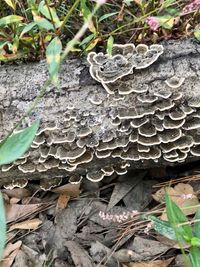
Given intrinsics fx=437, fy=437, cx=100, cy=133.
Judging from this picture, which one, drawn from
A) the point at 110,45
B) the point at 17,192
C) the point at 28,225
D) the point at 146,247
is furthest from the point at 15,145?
the point at 17,192

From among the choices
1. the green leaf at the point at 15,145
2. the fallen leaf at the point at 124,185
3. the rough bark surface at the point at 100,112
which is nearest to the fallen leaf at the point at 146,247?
the fallen leaf at the point at 124,185

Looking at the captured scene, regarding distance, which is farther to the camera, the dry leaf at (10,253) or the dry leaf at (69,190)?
the dry leaf at (69,190)

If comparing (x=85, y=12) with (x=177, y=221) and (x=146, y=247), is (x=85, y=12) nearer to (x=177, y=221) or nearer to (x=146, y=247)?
(x=177, y=221)

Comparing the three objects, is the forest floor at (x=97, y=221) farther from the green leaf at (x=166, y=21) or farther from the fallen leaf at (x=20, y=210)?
the green leaf at (x=166, y=21)

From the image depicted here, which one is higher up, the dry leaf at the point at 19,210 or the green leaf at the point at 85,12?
the green leaf at the point at 85,12

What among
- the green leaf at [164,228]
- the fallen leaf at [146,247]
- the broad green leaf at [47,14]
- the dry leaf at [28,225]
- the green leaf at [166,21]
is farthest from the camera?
the dry leaf at [28,225]
